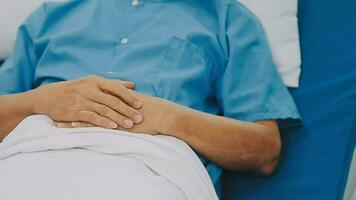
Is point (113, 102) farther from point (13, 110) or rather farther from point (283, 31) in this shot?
point (283, 31)

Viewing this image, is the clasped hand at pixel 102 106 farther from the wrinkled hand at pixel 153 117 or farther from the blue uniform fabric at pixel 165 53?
the blue uniform fabric at pixel 165 53

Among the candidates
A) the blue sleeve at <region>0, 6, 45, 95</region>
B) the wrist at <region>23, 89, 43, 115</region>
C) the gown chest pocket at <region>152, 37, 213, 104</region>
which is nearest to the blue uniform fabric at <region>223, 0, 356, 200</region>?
the gown chest pocket at <region>152, 37, 213, 104</region>

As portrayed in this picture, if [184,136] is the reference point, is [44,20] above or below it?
above

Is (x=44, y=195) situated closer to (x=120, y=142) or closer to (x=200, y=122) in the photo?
(x=120, y=142)

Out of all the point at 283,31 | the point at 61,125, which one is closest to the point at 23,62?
the point at 61,125

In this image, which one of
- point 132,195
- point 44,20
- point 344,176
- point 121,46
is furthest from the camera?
point 44,20

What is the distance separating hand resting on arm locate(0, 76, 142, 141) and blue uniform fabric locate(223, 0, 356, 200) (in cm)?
34

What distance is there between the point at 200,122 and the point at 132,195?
0.27m

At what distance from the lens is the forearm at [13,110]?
1.32 metres

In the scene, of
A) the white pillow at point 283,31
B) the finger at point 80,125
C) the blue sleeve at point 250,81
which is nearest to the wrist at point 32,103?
the finger at point 80,125

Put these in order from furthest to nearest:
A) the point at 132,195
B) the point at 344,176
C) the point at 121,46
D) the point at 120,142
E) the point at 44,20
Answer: the point at 44,20, the point at 121,46, the point at 344,176, the point at 120,142, the point at 132,195

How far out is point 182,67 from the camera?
54.6 inches

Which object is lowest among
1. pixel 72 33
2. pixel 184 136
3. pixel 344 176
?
pixel 344 176

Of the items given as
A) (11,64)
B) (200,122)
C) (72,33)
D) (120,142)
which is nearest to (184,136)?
(200,122)
